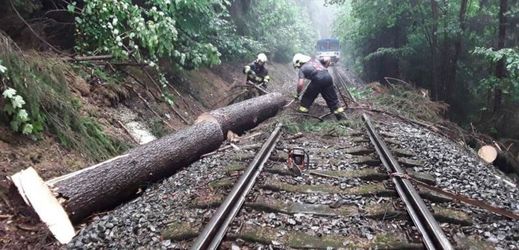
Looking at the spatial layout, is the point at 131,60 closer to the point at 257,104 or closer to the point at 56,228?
the point at 257,104

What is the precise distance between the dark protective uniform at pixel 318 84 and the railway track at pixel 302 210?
10.7ft

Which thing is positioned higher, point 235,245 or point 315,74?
point 315,74

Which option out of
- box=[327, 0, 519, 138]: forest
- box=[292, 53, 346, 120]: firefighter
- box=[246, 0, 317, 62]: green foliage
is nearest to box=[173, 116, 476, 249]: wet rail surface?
box=[292, 53, 346, 120]: firefighter

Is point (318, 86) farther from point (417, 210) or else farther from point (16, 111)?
point (16, 111)

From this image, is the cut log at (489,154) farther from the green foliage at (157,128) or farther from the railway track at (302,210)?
the green foliage at (157,128)

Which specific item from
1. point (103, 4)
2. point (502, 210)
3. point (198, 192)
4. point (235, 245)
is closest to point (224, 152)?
point (198, 192)

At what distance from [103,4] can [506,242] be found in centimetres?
596

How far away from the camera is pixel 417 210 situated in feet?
13.0

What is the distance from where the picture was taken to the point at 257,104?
9.66 metres

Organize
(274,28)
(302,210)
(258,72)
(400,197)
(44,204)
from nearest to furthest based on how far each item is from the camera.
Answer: (44,204)
(302,210)
(400,197)
(258,72)
(274,28)

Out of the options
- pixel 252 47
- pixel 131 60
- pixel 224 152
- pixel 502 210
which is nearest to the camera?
pixel 502 210

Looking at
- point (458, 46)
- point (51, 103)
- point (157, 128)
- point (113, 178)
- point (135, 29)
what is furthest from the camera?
point (458, 46)

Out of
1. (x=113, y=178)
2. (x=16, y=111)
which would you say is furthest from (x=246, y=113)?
(x=16, y=111)

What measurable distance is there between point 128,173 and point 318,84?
531 centimetres
